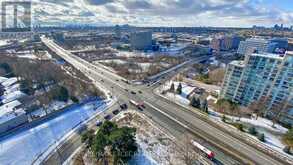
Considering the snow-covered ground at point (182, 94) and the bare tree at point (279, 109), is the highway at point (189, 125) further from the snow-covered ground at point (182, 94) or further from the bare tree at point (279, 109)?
the bare tree at point (279, 109)

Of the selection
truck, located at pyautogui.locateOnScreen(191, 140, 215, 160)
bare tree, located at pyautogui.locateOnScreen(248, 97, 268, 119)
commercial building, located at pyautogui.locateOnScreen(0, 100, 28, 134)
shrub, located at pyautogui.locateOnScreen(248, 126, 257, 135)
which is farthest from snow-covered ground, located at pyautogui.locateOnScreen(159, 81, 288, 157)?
commercial building, located at pyautogui.locateOnScreen(0, 100, 28, 134)

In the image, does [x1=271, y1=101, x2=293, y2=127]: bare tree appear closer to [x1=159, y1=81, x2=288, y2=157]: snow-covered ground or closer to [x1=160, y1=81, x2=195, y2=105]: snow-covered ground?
[x1=159, y1=81, x2=288, y2=157]: snow-covered ground

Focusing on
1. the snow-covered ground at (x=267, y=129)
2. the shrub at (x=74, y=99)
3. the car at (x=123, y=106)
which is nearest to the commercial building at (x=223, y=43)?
the snow-covered ground at (x=267, y=129)

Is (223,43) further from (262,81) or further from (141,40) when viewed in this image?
(262,81)

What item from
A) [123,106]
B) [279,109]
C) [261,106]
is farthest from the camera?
[123,106]

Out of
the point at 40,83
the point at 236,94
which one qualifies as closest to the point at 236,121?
the point at 236,94

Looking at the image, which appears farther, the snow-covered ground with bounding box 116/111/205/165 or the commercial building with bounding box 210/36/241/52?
the commercial building with bounding box 210/36/241/52

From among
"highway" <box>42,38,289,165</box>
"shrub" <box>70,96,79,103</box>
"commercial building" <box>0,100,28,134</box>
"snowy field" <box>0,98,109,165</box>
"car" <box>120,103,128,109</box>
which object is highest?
"highway" <box>42,38,289,165</box>

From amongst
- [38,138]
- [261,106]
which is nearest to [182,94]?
[261,106]
